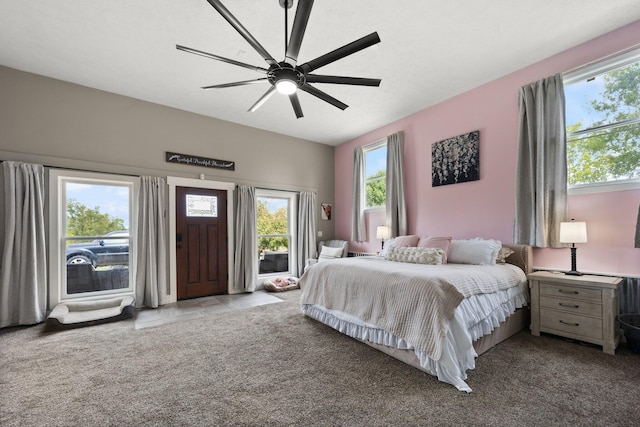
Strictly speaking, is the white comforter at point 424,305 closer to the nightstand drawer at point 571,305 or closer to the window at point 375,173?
the nightstand drawer at point 571,305

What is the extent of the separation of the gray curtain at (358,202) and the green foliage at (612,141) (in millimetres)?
3294

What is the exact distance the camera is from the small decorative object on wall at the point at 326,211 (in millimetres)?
6355

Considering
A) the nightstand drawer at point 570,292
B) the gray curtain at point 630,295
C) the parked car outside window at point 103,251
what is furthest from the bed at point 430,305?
the parked car outside window at point 103,251

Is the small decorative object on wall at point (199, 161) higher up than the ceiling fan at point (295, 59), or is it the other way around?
the ceiling fan at point (295, 59)

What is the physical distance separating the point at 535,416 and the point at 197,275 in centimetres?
455

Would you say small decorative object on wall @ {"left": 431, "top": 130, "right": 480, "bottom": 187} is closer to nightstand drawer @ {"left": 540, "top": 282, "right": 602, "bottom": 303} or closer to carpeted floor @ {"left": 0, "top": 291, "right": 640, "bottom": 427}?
nightstand drawer @ {"left": 540, "top": 282, "right": 602, "bottom": 303}

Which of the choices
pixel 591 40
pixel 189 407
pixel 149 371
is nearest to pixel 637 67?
pixel 591 40

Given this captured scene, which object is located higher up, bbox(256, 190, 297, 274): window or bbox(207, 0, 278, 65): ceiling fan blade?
bbox(207, 0, 278, 65): ceiling fan blade

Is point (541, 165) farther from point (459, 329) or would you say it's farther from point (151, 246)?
point (151, 246)

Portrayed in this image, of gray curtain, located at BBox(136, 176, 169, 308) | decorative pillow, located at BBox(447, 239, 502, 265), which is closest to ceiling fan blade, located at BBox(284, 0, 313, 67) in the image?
decorative pillow, located at BBox(447, 239, 502, 265)

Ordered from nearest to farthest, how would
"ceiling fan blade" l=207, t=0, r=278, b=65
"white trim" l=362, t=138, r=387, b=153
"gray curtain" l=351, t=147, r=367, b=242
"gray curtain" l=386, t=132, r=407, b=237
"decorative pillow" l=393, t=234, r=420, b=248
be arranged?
"ceiling fan blade" l=207, t=0, r=278, b=65
"decorative pillow" l=393, t=234, r=420, b=248
"gray curtain" l=386, t=132, r=407, b=237
"white trim" l=362, t=138, r=387, b=153
"gray curtain" l=351, t=147, r=367, b=242

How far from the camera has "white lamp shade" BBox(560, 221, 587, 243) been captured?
270 cm

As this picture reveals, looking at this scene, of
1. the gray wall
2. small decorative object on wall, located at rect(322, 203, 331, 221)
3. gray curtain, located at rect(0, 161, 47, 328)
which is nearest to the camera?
gray curtain, located at rect(0, 161, 47, 328)

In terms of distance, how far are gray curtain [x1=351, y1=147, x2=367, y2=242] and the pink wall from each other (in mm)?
181
